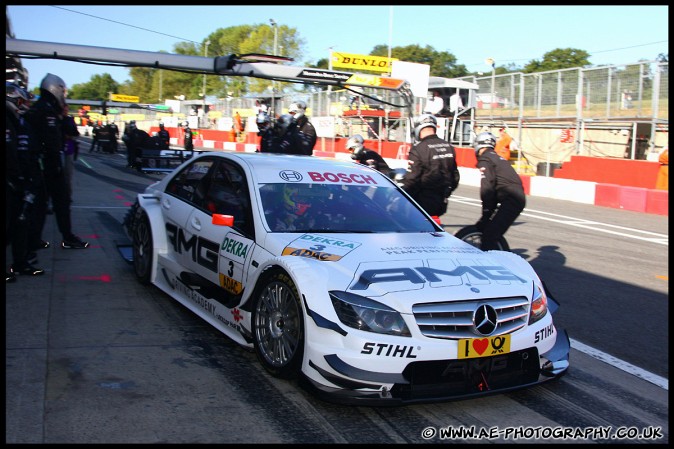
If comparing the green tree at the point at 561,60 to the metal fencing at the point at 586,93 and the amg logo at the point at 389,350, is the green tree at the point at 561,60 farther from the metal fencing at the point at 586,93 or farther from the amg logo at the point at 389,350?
the amg logo at the point at 389,350

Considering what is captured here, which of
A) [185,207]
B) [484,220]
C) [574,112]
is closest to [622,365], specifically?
[484,220]

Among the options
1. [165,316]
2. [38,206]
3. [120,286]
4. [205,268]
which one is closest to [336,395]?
[205,268]

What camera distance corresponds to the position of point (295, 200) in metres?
5.20

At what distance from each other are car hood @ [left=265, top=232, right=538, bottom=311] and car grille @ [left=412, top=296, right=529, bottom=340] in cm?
4

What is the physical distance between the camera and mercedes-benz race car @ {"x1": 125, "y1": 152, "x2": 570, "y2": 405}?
3.72 meters

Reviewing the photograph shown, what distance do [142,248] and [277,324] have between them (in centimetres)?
279

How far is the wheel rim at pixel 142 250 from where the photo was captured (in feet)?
21.0

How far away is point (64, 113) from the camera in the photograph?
800 centimetres

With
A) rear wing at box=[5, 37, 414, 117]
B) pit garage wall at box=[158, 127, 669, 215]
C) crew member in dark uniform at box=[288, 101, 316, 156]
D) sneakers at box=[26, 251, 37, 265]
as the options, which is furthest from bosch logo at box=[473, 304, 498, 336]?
pit garage wall at box=[158, 127, 669, 215]

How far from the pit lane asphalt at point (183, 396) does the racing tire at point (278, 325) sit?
133 mm

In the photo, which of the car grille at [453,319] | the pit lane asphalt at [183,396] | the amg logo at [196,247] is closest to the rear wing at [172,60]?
the amg logo at [196,247]

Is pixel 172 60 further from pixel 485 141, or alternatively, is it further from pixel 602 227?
pixel 602 227

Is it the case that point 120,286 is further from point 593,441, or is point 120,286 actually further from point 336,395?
point 593,441

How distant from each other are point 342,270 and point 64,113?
5.33m
